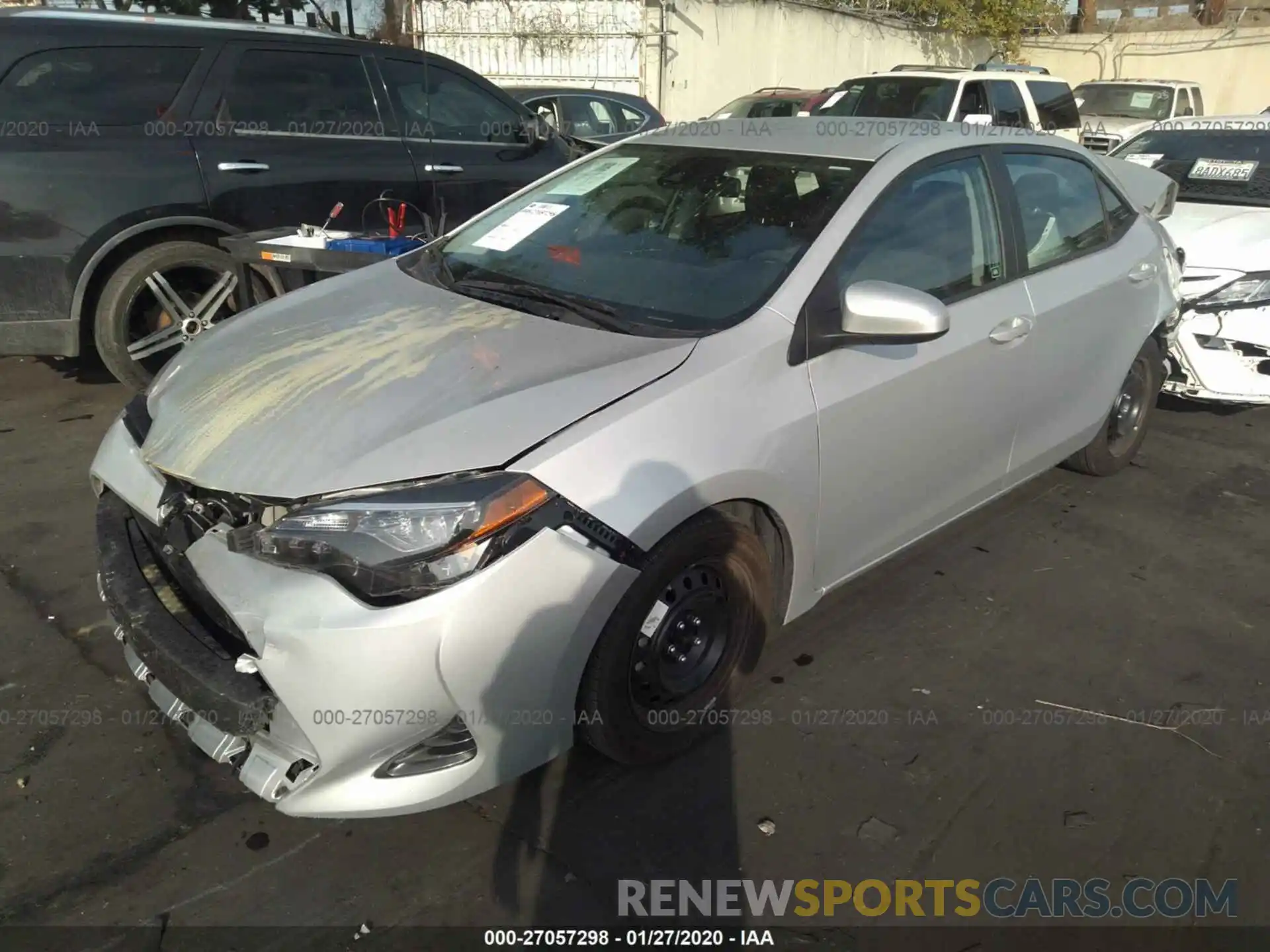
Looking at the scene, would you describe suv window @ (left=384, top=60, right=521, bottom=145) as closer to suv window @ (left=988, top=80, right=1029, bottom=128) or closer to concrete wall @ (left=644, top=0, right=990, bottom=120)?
suv window @ (left=988, top=80, right=1029, bottom=128)

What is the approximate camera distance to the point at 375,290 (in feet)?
10.3

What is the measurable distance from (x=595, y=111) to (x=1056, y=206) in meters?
8.15

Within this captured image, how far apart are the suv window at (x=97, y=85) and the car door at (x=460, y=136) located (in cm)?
125

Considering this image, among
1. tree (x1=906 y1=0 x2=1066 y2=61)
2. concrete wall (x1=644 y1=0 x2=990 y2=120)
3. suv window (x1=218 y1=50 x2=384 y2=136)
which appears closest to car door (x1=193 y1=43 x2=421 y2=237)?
suv window (x1=218 y1=50 x2=384 y2=136)

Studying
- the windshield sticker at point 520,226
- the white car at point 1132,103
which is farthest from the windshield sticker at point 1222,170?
the white car at point 1132,103

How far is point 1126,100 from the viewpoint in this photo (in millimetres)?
14164

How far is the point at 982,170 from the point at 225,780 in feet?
10.2

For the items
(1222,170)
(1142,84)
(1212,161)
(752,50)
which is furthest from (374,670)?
(752,50)

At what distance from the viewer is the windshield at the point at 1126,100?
1375 centimetres

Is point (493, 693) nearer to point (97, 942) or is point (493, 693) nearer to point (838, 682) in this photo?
point (97, 942)

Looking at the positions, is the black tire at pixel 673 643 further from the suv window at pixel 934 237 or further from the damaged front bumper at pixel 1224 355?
the damaged front bumper at pixel 1224 355

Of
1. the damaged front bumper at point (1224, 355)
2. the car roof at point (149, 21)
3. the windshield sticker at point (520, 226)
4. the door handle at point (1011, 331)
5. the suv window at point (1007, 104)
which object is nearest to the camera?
the door handle at point (1011, 331)

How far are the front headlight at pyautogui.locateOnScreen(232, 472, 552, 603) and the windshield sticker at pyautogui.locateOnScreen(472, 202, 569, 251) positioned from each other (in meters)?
1.45

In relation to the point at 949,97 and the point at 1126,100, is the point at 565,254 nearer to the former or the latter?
the point at 949,97
